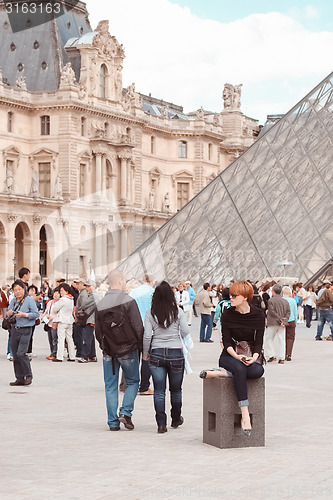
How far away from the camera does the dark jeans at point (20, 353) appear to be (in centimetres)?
1299

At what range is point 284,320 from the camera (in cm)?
1697

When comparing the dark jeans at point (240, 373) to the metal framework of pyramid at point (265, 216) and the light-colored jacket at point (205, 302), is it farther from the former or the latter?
the metal framework of pyramid at point (265, 216)

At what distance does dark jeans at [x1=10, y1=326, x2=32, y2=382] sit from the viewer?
13.0 meters

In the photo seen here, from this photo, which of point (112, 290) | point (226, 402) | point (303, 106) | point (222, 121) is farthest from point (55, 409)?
point (222, 121)

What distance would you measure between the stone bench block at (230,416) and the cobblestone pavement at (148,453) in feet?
0.35

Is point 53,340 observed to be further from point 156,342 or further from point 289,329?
point 156,342

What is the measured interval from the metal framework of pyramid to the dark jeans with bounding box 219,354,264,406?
865 inches

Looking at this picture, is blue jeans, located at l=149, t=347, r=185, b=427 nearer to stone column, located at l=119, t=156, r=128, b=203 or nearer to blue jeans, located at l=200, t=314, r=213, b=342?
blue jeans, located at l=200, t=314, r=213, b=342

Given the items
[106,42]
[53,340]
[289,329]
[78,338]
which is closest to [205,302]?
[289,329]

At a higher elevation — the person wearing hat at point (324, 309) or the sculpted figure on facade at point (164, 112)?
the sculpted figure on facade at point (164, 112)

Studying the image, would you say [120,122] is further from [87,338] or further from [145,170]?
[87,338]

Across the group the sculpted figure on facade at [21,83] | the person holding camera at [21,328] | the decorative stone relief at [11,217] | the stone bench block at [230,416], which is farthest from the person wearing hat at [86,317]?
the sculpted figure on facade at [21,83]

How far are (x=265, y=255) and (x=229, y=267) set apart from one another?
1.33m

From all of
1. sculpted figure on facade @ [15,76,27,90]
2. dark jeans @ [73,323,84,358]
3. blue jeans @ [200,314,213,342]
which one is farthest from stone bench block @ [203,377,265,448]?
sculpted figure on facade @ [15,76,27,90]
